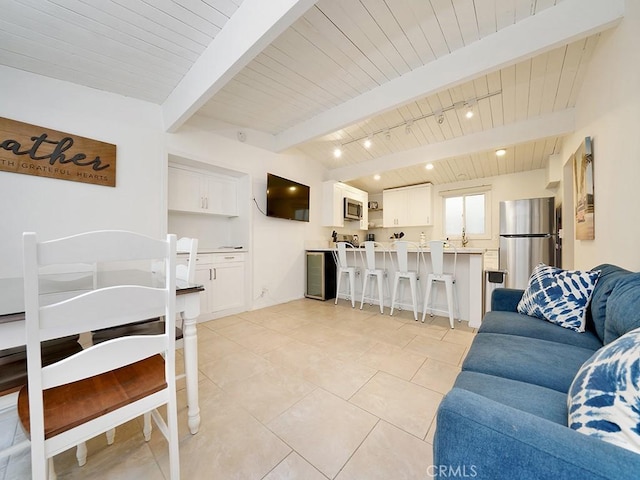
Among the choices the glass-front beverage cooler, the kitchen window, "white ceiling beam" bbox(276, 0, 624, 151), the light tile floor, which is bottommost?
the light tile floor

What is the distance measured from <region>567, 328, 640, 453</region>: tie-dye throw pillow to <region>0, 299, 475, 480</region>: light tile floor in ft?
2.50

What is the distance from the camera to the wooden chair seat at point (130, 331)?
1.37 m

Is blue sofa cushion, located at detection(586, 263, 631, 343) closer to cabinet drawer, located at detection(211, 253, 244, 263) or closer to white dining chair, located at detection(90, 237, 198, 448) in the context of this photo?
white dining chair, located at detection(90, 237, 198, 448)

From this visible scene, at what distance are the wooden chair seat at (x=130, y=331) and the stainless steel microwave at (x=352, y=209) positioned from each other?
4.08 metres

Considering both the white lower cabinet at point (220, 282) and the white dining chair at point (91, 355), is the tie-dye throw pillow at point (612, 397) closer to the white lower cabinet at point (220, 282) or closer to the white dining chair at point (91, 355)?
the white dining chair at point (91, 355)

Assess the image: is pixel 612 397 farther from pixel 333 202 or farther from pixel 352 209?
pixel 352 209

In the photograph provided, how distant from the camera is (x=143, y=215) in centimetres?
265

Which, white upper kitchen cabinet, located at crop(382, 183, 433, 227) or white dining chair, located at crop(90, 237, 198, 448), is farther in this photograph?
white upper kitchen cabinet, located at crop(382, 183, 433, 227)

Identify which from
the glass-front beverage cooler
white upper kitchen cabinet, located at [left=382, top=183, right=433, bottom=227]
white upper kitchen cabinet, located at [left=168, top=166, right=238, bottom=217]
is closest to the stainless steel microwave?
white upper kitchen cabinet, located at [left=382, top=183, right=433, bottom=227]

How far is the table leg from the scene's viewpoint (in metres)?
1.25

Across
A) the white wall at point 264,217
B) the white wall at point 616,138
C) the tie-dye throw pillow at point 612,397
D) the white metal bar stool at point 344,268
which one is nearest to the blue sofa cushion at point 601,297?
the white wall at point 616,138

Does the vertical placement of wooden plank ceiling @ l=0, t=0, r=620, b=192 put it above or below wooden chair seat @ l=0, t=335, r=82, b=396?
above

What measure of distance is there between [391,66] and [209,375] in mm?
3199

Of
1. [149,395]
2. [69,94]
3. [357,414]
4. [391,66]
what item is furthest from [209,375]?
[391,66]
